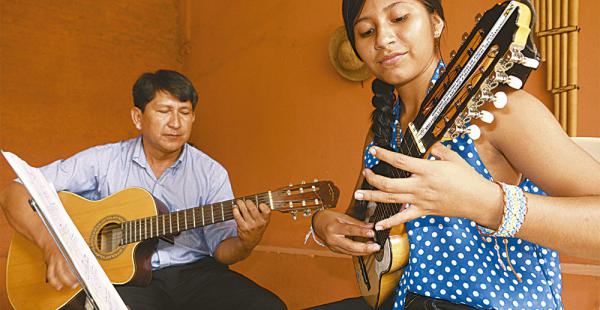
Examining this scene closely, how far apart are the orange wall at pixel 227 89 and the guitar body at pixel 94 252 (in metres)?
1.35

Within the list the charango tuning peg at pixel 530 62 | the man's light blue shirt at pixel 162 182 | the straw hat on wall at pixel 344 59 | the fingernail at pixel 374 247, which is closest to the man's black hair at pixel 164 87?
the man's light blue shirt at pixel 162 182

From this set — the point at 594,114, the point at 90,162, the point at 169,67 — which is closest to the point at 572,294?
the point at 594,114

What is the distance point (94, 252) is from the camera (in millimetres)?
2104

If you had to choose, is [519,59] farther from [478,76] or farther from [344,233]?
[344,233]

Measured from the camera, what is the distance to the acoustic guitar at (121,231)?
76.8 inches

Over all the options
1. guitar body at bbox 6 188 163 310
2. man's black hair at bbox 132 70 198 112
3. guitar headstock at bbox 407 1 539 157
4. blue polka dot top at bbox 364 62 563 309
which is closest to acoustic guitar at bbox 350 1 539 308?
guitar headstock at bbox 407 1 539 157

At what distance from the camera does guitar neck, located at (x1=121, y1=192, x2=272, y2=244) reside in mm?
1996

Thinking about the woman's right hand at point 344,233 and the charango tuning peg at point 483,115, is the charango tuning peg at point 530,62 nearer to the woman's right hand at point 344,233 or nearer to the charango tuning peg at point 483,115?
the charango tuning peg at point 483,115

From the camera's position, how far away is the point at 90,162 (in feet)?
7.69

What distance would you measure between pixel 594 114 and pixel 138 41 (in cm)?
375

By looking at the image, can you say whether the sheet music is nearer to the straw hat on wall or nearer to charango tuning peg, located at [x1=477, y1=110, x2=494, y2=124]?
charango tuning peg, located at [x1=477, y1=110, x2=494, y2=124]

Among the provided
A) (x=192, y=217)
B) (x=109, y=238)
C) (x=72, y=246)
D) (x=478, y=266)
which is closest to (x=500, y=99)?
(x=478, y=266)

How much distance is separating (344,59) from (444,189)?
2.32m

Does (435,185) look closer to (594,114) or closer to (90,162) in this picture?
(594,114)
